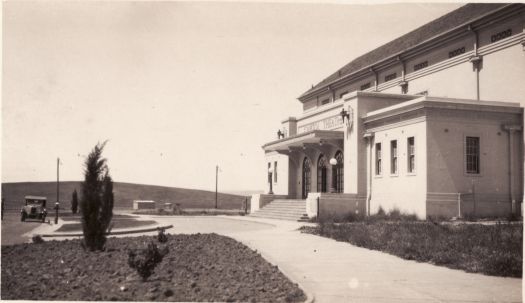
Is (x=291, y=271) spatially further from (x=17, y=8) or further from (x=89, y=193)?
(x=17, y=8)

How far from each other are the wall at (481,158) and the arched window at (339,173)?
8.03 meters

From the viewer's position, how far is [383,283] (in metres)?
9.28

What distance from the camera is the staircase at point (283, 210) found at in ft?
91.0

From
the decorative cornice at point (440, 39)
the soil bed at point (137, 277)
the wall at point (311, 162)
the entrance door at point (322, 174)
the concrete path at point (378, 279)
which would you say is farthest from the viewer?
the entrance door at point (322, 174)

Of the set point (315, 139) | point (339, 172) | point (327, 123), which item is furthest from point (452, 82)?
point (339, 172)

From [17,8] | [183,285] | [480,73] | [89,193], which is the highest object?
[480,73]

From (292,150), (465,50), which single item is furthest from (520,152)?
(292,150)

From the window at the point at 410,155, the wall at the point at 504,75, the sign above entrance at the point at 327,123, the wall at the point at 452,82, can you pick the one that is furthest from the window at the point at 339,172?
the wall at the point at 504,75

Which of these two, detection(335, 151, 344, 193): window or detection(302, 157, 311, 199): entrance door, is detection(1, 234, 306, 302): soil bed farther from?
detection(302, 157, 311, 199): entrance door

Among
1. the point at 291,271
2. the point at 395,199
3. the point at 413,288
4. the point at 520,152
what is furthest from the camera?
the point at 395,199

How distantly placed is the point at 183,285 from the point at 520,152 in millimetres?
18937

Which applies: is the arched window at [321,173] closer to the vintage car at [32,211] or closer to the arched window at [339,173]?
the arched window at [339,173]

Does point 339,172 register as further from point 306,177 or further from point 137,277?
point 137,277

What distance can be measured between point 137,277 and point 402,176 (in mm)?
17415
